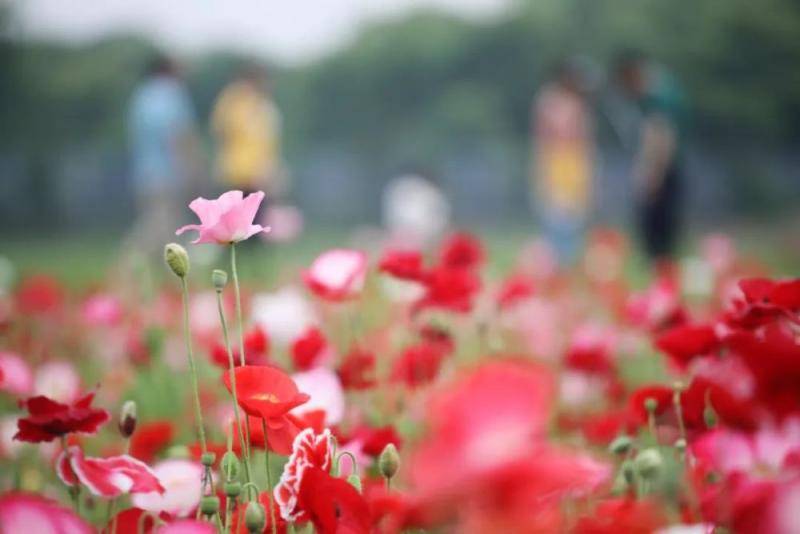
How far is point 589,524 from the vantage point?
0.39 meters

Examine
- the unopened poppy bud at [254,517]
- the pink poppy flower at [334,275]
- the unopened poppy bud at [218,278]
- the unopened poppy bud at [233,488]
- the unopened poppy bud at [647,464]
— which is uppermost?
the pink poppy flower at [334,275]

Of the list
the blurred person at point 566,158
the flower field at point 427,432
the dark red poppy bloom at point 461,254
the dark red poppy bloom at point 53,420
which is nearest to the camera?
the flower field at point 427,432

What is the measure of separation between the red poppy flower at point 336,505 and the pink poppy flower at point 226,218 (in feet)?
0.54

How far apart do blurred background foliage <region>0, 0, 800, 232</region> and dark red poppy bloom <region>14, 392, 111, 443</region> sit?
32.6 feet

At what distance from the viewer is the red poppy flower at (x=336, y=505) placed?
0.48 m

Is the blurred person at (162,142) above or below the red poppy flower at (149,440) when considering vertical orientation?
above

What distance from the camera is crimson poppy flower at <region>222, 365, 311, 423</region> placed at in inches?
20.3

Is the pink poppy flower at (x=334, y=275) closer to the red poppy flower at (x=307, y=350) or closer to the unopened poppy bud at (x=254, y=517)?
the red poppy flower at (x=307, y=350)

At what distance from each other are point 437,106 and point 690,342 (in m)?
11.2

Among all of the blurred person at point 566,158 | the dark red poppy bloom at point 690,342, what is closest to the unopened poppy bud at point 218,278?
the dark red poppy bloom at point 690,342

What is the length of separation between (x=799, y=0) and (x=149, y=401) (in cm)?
907

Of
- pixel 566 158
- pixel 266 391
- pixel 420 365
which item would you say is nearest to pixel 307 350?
pixel 420 365

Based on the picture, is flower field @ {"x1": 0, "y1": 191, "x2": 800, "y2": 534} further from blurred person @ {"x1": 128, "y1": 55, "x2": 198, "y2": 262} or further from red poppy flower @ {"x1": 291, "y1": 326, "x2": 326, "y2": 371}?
blurred person @ {"x1": 128, "y1": 55, "x2": 198, "y2": 262}

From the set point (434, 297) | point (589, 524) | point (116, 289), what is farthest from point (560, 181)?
point (589, 524)
